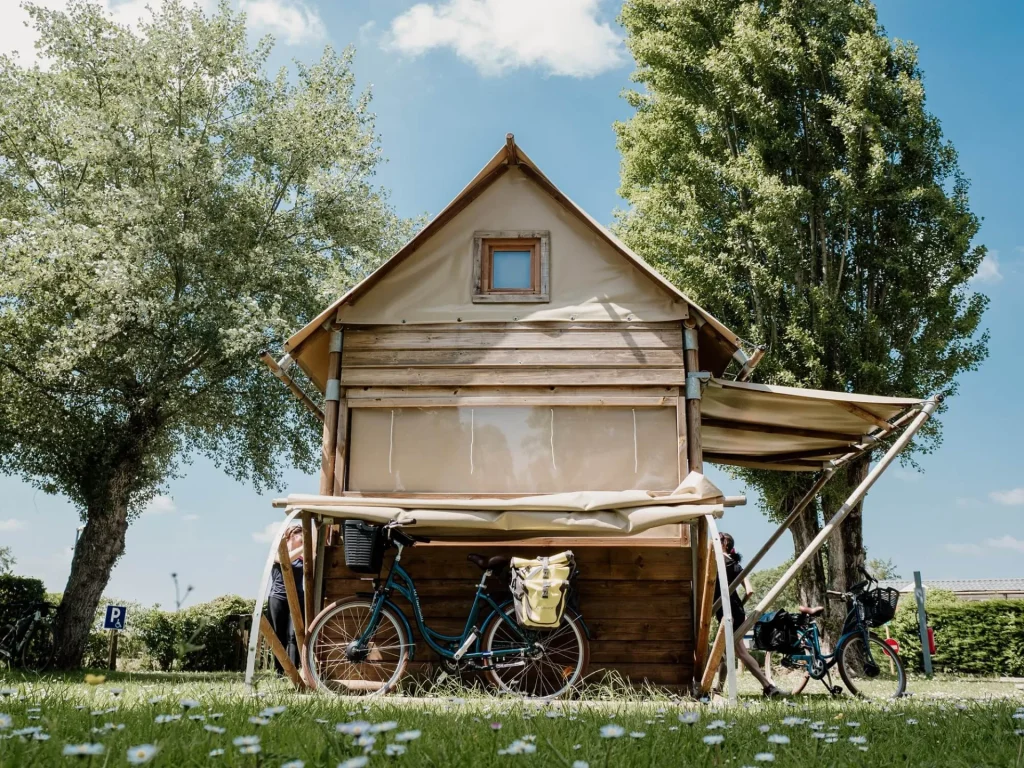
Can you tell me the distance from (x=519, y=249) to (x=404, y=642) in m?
4.41

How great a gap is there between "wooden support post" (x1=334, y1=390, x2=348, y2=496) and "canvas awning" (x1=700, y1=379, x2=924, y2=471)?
3.68 meters

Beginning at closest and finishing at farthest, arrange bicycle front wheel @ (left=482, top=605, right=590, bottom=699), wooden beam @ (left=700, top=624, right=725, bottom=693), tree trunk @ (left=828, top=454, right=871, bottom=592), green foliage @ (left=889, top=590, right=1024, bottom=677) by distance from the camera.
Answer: wooden beam @ (left=700, top=624, right=725, bottom=693), bicycle front wheel @ (left=482, top=605, right=590, bottom=699), tree trunk @ (left=828, top=454, right=871, bottom=592), green foliage @ (left=889, top=590, right=1024, bottom=677)

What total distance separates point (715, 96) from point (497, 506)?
14.0 m

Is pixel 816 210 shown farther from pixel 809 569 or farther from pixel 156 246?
pixel 156 246

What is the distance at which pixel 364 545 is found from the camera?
22.4ft

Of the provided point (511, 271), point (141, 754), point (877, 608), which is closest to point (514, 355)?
point (511, 271)

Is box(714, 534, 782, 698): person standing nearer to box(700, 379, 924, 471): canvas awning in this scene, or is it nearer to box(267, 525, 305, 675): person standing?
box(700, 379, 924, 471): canvas awning

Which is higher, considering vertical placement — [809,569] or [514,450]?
[514,450]

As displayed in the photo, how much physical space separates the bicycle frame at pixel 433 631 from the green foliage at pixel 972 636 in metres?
14.2

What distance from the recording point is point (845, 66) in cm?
1597

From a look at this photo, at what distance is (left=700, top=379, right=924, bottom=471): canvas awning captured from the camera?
26.5ft

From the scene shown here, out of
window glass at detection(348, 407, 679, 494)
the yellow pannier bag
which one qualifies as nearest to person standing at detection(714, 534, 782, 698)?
window glass at detection(348, 407, 679, 494)

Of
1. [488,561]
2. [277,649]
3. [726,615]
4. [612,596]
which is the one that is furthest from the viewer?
[612,596]

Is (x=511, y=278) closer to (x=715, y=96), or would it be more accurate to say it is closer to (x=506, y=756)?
(x=506, y=756)
